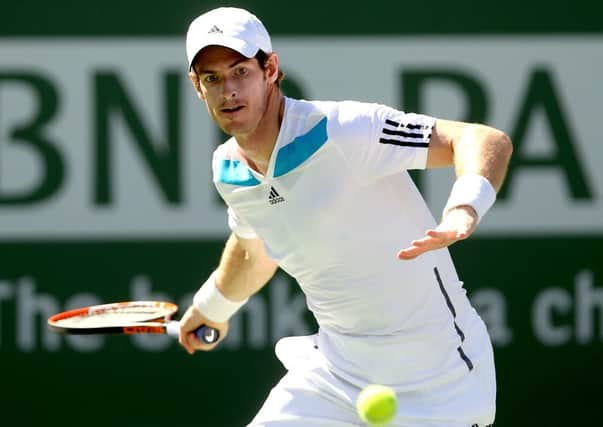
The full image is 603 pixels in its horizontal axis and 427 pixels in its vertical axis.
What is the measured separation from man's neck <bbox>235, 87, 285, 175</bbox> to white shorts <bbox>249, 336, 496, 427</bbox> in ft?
1.90

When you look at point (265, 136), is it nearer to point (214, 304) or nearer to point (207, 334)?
point (214, 304)

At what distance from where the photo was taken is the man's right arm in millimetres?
4094

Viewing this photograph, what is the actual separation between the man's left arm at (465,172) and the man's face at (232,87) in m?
0.48

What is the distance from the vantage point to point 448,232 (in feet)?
9.30

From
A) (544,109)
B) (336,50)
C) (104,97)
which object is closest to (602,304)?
(544,109)

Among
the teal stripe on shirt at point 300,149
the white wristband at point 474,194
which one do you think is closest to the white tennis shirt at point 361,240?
the teal stripe on shirt at point 300,149

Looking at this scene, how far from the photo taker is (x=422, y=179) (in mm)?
5902

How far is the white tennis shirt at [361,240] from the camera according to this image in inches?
136

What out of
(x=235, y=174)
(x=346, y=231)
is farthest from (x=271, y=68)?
(x=346, y=231)

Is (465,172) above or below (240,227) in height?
above

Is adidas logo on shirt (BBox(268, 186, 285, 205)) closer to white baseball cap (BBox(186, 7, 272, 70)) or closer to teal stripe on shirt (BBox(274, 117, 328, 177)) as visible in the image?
teal stripe on shirt (BBox(274, 117, 328, 177))

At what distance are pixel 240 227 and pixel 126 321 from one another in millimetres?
902

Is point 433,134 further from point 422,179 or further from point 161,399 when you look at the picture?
point 161,399

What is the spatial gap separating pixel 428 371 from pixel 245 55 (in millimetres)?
954
